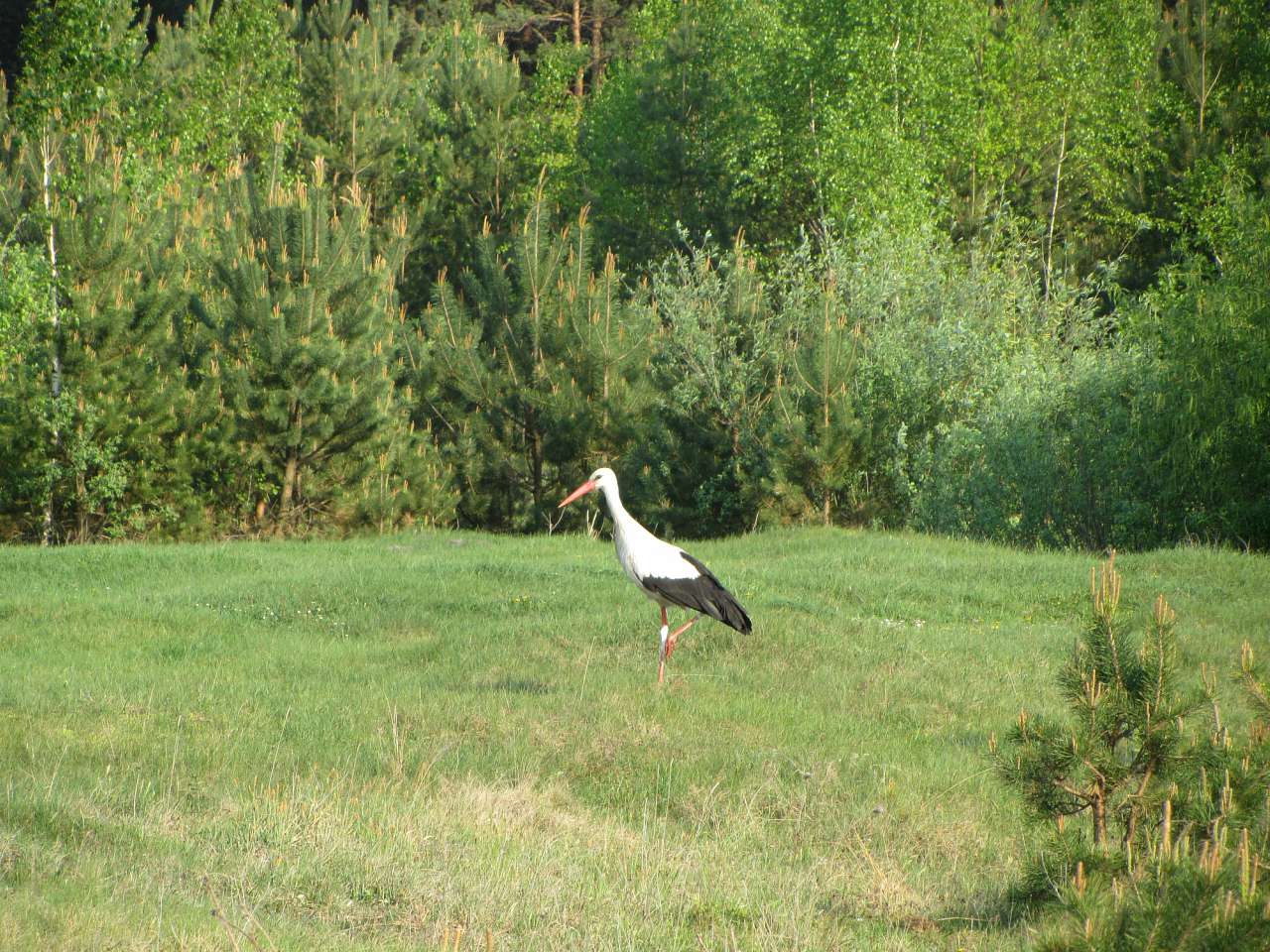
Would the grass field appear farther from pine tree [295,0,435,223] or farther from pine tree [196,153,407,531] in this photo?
pine tree [295,0,435,223]

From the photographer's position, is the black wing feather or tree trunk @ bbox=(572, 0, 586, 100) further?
tree trunk @ bbox=(572, 0, 586, 100)

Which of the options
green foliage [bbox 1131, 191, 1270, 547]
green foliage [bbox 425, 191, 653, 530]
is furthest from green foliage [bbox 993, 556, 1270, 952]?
green foliage [bbox 425, 191, 653, 530]

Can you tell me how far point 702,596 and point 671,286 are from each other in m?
18.0

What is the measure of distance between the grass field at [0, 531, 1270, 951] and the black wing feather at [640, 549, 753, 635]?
60 cm

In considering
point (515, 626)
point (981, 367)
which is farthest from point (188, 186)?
point (515, 626)

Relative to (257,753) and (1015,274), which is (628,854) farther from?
(1015,274)

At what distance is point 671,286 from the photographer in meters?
27.3

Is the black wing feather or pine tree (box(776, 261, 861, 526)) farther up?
pine tree (box(776, 261, 861, 526))

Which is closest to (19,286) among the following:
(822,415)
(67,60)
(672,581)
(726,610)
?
(67,60)

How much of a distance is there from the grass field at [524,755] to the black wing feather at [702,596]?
599mm

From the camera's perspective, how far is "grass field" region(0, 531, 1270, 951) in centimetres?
574

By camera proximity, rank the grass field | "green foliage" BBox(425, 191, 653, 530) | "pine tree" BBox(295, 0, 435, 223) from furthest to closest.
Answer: "pine tree" BBox(295, 0, 435, 223)
"green foliage" BBox(425, 191, 653, 530)
the grass field

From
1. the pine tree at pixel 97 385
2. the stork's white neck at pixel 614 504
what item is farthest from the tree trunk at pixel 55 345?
the stork's white neck at pixel 614 504

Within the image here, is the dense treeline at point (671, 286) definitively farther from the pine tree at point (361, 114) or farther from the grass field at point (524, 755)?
the grass field at point (524, 755)
